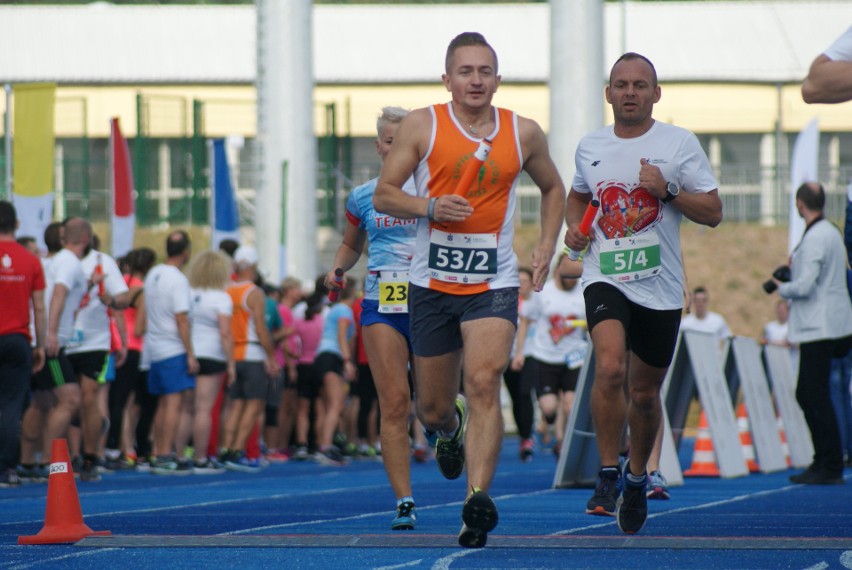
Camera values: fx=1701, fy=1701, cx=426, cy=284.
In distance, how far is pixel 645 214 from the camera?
8258mm

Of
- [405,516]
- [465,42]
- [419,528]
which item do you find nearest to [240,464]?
[419,528]

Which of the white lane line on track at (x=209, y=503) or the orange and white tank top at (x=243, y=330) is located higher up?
the orange and white tank top at (x=243, y=330)

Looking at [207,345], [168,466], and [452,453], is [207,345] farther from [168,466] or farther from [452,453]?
[452,453]

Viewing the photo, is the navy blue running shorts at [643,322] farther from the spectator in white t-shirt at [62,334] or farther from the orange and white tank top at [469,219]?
the spectator in white t-shirt at [62,334]

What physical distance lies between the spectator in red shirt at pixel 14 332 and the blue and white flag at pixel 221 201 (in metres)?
8.64

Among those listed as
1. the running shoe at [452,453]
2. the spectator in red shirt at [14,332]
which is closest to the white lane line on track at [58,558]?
the running shoe at [452,453]

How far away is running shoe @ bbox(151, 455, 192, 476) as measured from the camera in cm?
1605

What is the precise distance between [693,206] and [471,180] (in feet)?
3.83

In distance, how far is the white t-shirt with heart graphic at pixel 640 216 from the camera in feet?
27.1

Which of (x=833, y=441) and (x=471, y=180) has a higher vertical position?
(x=471, y=180)

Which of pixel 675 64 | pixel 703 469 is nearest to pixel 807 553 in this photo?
pixel 703 469

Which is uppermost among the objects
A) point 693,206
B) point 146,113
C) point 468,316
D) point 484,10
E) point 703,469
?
point 484,10

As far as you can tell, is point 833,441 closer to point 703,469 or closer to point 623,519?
point 703,469

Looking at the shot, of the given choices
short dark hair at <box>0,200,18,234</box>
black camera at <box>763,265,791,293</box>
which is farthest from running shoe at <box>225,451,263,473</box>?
black camera at <box>763,265,791,293</box>
